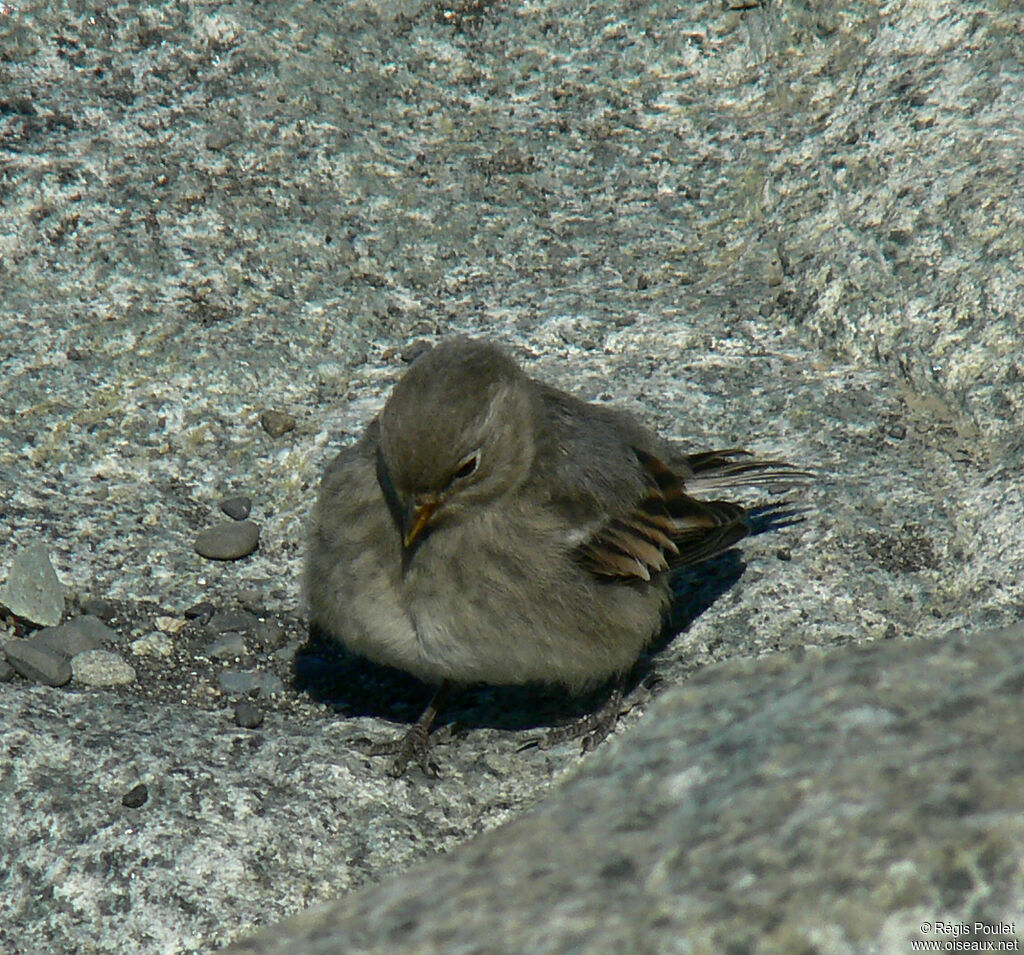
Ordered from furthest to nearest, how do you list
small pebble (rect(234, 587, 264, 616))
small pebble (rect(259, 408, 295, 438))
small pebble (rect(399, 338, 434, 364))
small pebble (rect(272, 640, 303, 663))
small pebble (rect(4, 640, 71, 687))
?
small pebble (rect(399, 338, 434, 364))
small pebble (rect(259, 408, 295, 438))
small pebble (rect(234, 587, 264, 616))
small pebble (rect(272, 640, 303, 663))
small pebble (rect(4, 640, 71, 687))

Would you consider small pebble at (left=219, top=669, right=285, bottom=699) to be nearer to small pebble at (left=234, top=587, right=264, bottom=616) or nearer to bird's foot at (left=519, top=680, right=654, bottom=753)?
small pebble at (left=234, top=587, right=264, bottom=616)

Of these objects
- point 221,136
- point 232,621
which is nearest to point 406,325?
point 221,136

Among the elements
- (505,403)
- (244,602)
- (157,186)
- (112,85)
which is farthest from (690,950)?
(112,85)

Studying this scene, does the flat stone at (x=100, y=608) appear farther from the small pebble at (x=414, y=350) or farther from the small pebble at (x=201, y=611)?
the small pebble at (x=414, y=350)

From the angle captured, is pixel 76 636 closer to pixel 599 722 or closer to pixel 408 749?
pixel 408 749

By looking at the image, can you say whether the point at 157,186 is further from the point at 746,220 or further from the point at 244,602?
the point at 746,220

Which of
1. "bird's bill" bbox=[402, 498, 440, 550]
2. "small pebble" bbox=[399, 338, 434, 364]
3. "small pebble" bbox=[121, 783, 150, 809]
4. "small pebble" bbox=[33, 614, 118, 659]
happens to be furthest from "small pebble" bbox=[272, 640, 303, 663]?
"small pebble" bbox=[399, 338, 434, 364]

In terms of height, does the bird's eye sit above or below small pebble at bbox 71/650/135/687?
above

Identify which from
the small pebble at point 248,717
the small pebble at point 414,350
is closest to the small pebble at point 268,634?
the small pebble at point 248,717
